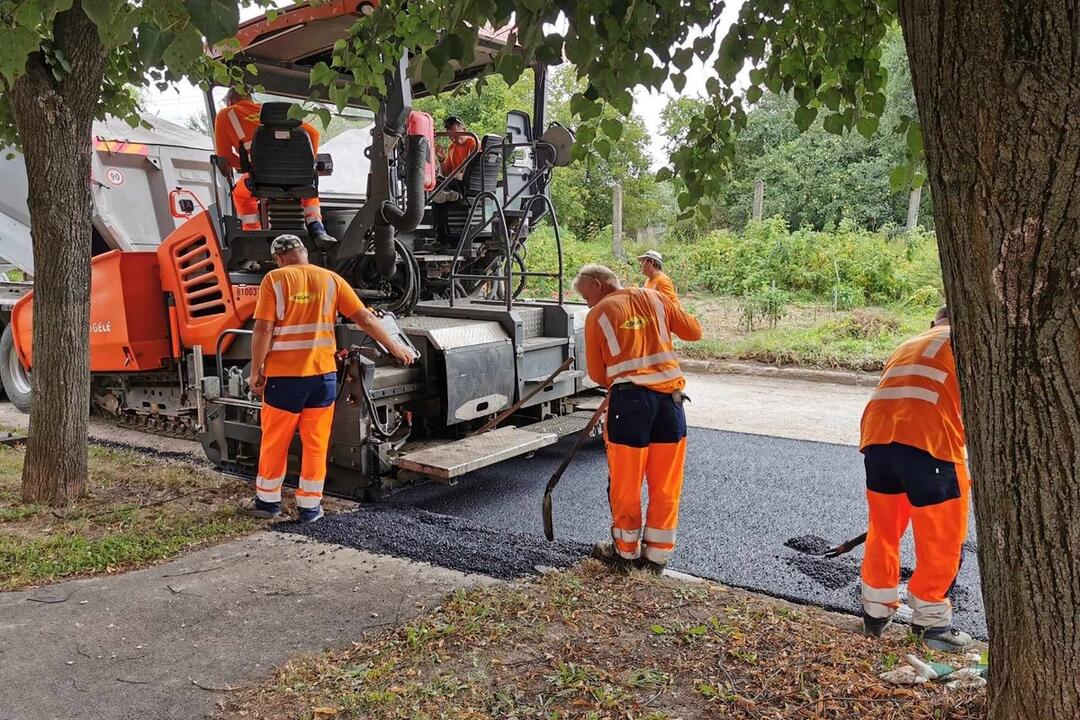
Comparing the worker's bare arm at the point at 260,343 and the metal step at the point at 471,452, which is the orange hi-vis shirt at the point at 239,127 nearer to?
the worker's bare arm at the point at 260,343

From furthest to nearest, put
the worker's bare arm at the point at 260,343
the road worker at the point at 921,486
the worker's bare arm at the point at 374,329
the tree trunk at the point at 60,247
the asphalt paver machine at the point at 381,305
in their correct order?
1. the asphalt paver machine at the point at 381,305
2. the worker's bare arm at the point at 374,329
3. the worker's bare arm at the point at 260,343
4. the tree trunk at the point at 60,247
5. the road worker at the point at 921,486

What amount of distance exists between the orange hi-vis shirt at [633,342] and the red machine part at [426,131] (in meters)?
2.10

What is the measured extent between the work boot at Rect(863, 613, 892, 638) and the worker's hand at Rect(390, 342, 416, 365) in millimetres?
2726

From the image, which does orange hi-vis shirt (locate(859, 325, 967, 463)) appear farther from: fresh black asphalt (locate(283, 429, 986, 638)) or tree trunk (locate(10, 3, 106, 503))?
tree trunk (locate(10, 3, 106, 503))

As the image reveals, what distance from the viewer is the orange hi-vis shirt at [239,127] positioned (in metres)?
5.46

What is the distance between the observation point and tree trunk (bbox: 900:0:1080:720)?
162 cm

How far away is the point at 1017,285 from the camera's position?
168 centimetres

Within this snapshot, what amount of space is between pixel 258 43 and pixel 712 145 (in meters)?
3.60

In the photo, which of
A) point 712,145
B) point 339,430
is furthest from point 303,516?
point 712,145

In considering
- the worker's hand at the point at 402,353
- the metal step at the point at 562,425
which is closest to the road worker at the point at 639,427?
the worker's hand at the point at 402,353

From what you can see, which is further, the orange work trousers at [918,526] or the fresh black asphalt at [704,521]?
the fresh black asphalt at [704,521]

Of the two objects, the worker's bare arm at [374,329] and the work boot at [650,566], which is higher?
the worker's bare arm at [374,329]

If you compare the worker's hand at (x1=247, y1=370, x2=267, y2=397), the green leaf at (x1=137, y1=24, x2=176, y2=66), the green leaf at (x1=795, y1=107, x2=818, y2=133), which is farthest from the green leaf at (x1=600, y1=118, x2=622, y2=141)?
the worker's hand at (x1=247, y1=370, x2=267, y2=397)

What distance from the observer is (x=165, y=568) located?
13.0 ft
